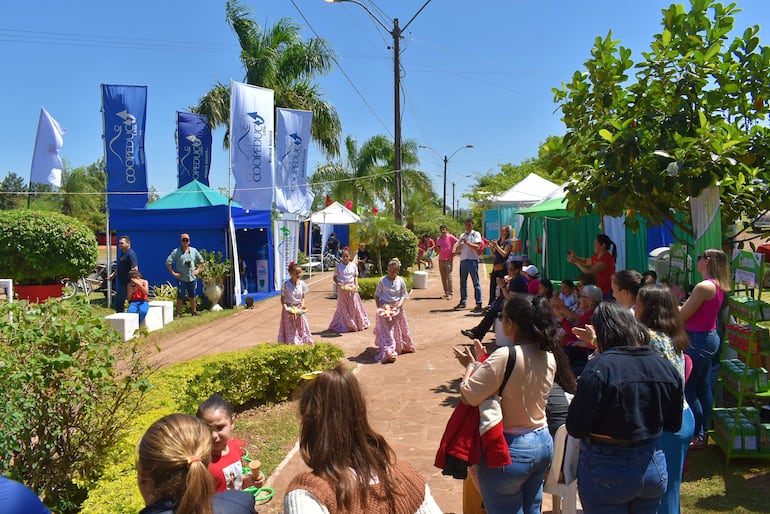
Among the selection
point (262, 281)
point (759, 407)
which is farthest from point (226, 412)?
point (262, 281)

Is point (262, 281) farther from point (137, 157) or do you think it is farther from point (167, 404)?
point (167, 404)

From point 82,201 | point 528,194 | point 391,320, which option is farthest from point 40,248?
point 82,201

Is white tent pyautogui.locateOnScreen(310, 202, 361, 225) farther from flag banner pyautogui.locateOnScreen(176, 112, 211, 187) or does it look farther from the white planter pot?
the white planter pot

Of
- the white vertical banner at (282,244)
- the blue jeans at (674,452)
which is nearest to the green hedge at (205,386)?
the blue jeans at (674,452)

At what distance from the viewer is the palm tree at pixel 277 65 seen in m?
23.5

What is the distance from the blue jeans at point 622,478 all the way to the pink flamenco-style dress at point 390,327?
20.0ft

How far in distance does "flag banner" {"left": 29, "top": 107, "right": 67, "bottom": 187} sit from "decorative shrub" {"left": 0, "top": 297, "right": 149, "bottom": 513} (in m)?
12.3

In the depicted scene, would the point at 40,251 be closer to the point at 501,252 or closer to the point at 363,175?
the point at 501,252

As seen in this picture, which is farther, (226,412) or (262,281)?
(262,281)

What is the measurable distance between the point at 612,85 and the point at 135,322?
27.8 ft

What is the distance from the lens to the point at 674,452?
10.5ft

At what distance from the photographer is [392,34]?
19.2m

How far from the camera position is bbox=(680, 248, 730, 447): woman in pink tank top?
436 cm

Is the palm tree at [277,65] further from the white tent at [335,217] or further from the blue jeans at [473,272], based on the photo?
the blue jeans at [473,272]
